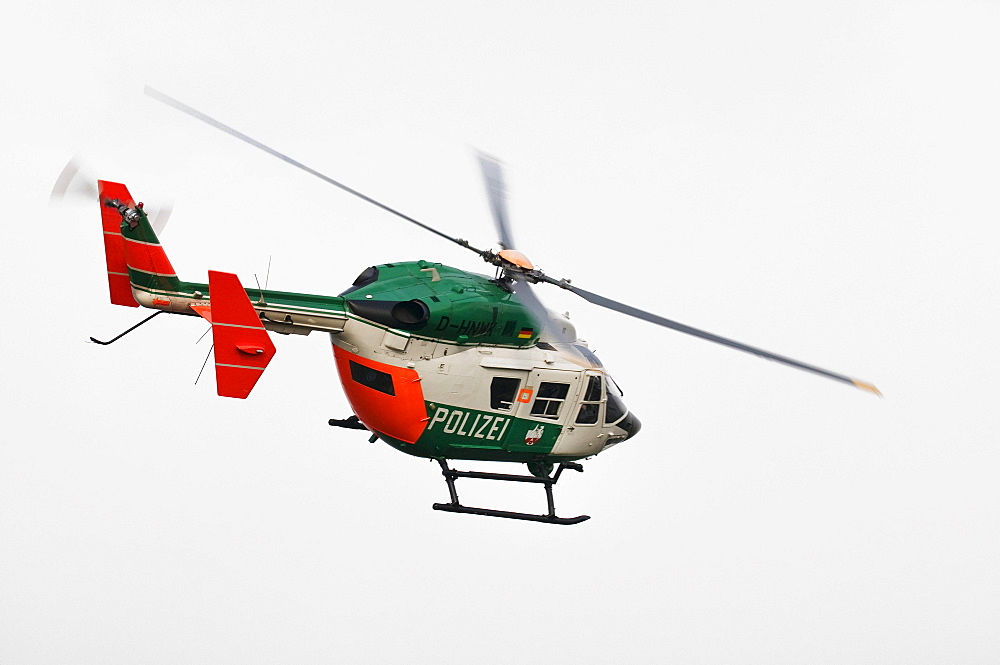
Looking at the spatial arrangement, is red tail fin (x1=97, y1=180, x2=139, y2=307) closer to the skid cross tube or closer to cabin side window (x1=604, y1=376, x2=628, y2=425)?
the skid cross tube

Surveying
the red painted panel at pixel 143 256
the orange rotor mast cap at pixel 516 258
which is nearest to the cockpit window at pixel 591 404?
the orange rotor mast cap at pixel 516 258

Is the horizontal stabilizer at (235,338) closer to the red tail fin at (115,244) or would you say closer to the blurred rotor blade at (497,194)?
the red tail fin at (115,244)

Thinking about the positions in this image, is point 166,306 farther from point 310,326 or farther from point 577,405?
point 577,405

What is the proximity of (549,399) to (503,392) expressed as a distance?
21.9 inches

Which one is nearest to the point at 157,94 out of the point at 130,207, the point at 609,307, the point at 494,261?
the point at 130,207

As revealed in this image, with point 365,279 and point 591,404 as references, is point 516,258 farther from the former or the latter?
point 591,404

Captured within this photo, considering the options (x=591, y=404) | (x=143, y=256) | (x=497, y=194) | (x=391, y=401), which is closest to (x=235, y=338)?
(x=143, y=256)

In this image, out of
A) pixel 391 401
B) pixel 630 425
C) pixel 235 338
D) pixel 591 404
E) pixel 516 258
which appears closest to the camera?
pixel 235 338

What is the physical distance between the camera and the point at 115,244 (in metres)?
Result: 12.3

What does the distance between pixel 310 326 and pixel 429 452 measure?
1726 mm

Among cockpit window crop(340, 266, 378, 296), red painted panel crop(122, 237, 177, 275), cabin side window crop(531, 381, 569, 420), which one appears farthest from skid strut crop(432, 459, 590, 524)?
red painted panel crop(122, 237, 177, 275)

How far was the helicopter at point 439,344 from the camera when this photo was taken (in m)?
12.1

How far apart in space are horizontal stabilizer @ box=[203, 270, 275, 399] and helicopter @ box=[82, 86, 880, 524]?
0.03ft

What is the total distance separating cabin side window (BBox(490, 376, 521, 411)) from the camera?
13.7 m
